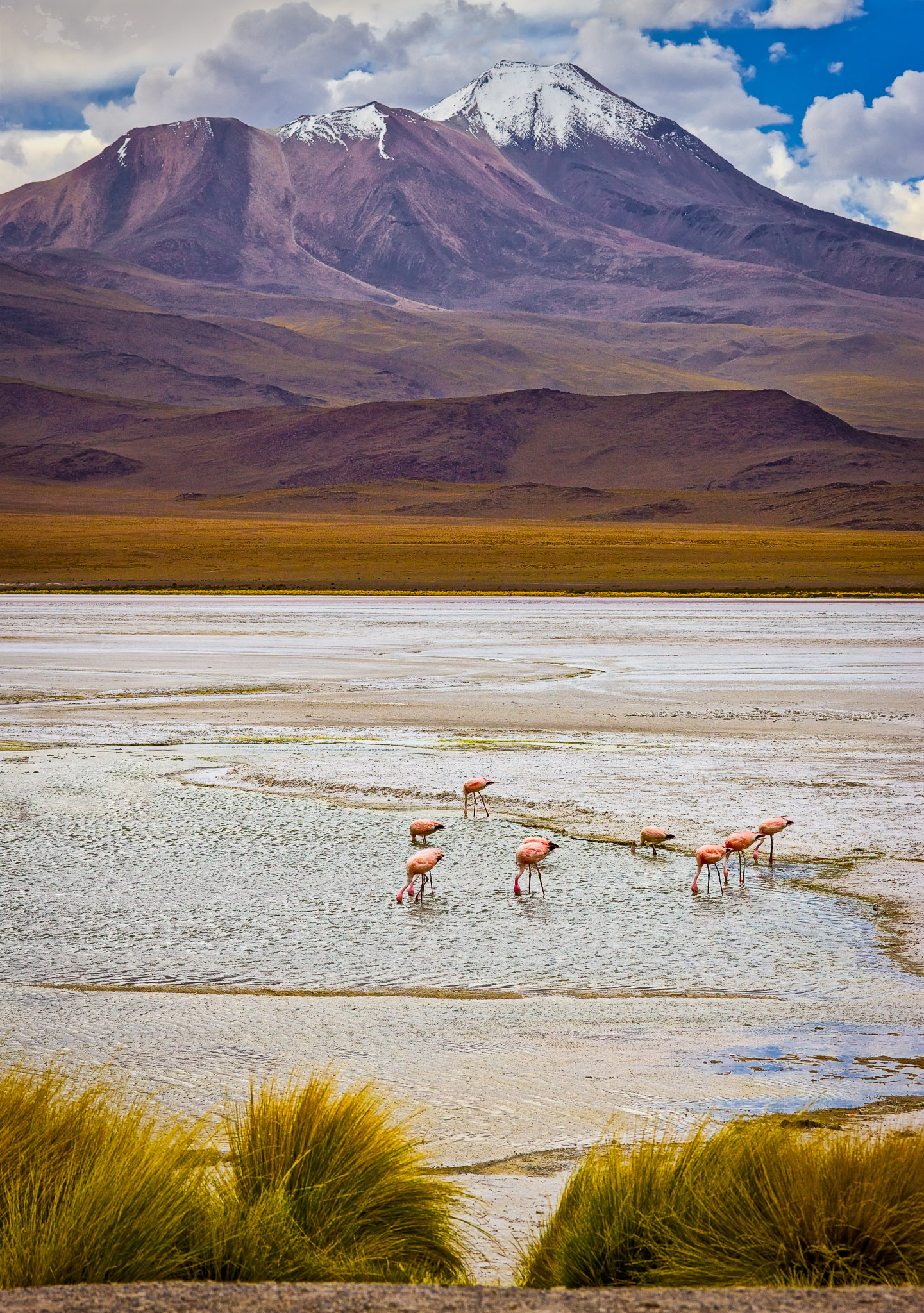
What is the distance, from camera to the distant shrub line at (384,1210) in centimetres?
341

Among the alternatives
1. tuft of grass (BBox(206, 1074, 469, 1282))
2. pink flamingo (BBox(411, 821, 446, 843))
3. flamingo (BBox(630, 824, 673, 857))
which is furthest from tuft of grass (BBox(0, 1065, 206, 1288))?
flamingo (BBox(630, 824, 673, 857))

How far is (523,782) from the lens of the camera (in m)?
12.8

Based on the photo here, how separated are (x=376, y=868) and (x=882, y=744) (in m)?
7.75

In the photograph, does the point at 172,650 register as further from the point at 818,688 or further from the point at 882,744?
the point at 882,744

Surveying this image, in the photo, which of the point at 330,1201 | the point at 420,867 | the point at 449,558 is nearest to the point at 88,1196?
the point at 330,1201

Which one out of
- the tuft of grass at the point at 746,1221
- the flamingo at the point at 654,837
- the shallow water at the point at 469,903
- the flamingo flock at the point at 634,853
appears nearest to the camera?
the tuft of grass at the point at 746,1221

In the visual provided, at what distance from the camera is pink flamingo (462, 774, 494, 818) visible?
10.8 m

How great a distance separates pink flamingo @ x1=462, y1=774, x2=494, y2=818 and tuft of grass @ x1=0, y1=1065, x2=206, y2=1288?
22.4 feet

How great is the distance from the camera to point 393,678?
22328mm

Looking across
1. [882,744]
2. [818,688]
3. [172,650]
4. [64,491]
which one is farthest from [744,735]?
[64,491]

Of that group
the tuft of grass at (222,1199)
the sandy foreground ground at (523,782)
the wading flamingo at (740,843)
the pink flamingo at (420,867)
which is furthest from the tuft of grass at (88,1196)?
the wading flamingo at (740,843)

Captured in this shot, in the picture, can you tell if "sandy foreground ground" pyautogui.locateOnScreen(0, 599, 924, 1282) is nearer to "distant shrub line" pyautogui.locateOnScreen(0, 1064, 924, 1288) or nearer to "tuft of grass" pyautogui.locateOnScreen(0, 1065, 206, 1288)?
"distant shrub line" pyautogui.locateOnScreen(0, 1064, 924, 1288)

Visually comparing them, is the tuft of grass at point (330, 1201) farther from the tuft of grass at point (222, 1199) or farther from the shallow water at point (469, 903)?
the shallow water at point (469, 903)

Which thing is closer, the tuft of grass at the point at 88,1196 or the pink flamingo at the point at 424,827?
the tuft of grass at the point at 88,1196
